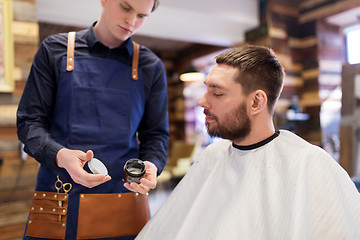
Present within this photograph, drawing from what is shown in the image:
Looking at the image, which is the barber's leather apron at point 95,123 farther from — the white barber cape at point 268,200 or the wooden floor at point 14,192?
the wooden floor at point 14,192

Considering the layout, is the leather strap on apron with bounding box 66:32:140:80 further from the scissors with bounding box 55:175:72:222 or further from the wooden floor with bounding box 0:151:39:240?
the wooden floor with bounding box 0:151:39:240

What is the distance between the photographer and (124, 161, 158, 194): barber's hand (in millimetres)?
1077

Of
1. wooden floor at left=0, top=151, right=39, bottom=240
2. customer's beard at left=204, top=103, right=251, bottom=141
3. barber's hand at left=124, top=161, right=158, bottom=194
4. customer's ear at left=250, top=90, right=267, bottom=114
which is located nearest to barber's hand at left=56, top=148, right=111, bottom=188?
barber's hand at left=124, top=161, right=158, bottom=194

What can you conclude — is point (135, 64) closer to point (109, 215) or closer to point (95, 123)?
point (95, 123)

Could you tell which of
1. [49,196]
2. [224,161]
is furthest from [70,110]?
[224,161]

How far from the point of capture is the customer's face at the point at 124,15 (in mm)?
1201

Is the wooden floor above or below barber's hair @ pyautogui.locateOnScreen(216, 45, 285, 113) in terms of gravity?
below

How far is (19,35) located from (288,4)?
14.0 ft

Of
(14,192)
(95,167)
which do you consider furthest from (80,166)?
(14,192)

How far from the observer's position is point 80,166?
1.01m

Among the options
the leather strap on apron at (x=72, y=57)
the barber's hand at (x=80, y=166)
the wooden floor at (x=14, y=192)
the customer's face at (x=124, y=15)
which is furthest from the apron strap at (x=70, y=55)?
the wooden floor at (x=14, y=192)

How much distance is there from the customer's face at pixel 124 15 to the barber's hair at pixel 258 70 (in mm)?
384

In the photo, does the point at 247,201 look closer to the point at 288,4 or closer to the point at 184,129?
the point at 288,4

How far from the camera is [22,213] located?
3086 millimetres
